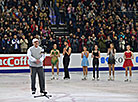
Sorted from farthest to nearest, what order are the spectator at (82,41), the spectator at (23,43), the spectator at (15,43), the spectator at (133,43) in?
1. the spectator at (133,43)
2. the spectator at (82,41)
3. the spectator at (23,43)
4. the spectator at (15,43)

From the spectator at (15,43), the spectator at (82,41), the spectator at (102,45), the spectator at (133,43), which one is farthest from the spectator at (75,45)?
the spectator at (133,43)

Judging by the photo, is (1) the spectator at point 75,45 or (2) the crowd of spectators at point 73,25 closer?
(2) the crowd of spectators at point 73,25

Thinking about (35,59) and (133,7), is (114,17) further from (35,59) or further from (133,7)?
(35,59)

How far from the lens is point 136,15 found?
31422 mm

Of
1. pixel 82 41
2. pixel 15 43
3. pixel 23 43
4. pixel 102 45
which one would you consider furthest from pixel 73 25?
pixel 15 43

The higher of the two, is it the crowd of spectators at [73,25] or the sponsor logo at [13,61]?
the crowd of spectators at [73,25]

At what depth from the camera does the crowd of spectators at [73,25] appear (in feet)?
81.8

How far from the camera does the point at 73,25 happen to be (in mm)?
27781

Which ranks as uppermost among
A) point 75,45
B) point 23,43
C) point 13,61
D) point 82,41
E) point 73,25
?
point 73,25

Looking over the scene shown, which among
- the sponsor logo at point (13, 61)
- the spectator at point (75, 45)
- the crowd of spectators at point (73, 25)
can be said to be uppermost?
the crowd of spectators at point (73, 25)

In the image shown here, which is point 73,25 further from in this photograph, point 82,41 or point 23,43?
point 23,43

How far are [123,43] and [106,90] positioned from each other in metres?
13.1

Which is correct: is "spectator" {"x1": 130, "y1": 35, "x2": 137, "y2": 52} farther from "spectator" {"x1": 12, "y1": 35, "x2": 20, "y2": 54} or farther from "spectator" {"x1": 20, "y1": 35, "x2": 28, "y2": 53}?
"spectator" {"x1": 12, "y1": 35, "x2": 20, "y2": 54}

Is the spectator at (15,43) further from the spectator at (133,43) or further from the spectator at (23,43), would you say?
the spectator at (133,43)
